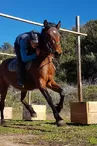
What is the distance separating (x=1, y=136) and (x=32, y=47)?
208cm

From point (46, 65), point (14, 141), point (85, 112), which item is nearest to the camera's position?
point (14, 141)

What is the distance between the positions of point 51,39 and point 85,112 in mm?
1989

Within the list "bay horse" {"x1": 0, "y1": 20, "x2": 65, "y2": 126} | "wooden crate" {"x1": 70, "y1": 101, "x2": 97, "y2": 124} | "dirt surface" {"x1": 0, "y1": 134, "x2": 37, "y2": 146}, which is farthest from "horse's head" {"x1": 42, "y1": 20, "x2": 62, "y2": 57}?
"dirt surface" {"x1": 0, "y1": 134, "x2": 37, "y2": 146}

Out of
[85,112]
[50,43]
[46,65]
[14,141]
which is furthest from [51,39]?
[14,141]

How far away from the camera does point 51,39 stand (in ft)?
21.0

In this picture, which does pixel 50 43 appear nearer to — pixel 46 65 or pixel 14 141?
pixel 46 65

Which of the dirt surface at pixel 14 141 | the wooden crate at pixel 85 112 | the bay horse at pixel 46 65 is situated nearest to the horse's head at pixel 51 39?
the bay horse at pixel 46 65

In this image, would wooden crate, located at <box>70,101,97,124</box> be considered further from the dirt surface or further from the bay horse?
the dirt surface

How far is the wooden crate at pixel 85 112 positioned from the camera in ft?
23.9

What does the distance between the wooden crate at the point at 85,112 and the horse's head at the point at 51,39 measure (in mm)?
1624

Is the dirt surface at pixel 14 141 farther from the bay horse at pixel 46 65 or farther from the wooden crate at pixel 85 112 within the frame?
the wooden crate at pixel 85 112

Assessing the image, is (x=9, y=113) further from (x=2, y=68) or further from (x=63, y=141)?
(x=63, y=141)

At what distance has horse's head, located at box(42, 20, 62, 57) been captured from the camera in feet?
20.7

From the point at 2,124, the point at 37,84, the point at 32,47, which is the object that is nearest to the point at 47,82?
the point at 37,84
